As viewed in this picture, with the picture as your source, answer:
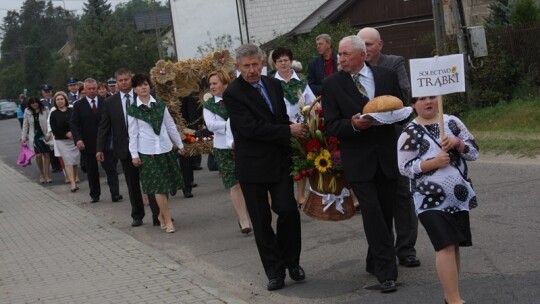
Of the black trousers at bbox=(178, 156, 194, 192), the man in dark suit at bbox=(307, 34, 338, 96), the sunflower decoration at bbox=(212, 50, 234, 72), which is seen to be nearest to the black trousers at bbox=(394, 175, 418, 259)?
the man in dark suit at bbox=(307, 34, 338, 96)

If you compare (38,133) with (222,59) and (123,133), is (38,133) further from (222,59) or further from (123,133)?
(123,133)

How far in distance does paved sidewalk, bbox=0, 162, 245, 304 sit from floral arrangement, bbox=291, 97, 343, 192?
1.24 m

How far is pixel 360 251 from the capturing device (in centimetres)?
869

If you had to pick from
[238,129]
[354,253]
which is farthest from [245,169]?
[354,253]

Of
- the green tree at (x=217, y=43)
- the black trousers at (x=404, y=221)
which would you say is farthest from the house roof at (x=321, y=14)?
the black trousers at (x=404, y=221)

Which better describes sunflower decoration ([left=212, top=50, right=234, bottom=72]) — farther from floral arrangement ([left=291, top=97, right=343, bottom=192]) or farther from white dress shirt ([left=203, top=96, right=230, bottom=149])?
floral arrangement ([left=291, top=97, right=343, bottom=192])

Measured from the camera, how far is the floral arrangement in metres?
7.53

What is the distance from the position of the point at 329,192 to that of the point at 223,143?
3.07 meters

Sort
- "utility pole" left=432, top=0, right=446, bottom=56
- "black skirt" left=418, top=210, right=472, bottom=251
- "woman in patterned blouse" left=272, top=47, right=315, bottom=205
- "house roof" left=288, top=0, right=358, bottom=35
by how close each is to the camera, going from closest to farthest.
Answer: "black skirt" left=418, top=210, right=472, bottom=251
"woman in patterned blouse" left=272, top=47, right=315, bottom=205
"utility pole" left=432, top=0, right=446, bottom=56
"house roof" left=288, top=0, right=358, bottom=35

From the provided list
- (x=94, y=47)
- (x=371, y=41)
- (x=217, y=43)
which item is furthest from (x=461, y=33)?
(x=94, y=47)

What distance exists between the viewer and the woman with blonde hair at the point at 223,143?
34.2ft

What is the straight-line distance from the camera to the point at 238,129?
7562mm

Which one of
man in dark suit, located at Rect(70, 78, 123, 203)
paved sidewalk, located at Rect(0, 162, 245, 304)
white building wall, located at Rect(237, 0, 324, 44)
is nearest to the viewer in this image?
paved sidewalk, located at Rect(0, 162, 245, 304)

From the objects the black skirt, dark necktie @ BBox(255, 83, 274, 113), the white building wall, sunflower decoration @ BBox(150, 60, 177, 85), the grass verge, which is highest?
the white building wall
